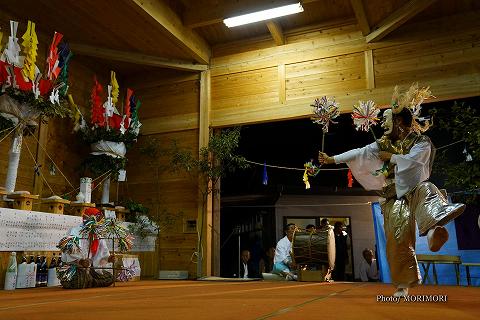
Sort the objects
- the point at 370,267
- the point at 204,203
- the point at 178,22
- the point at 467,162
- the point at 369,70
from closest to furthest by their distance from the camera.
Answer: the point at 467,162
the point at 369,70
the point at 178,22
the point at 204,203
the point at 370,267

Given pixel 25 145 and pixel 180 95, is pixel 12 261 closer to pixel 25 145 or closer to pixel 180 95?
pixel 25 145

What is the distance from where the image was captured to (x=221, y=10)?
22.5 feet

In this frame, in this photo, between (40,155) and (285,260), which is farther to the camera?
(285,260)

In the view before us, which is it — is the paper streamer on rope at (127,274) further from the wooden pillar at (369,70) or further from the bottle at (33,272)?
the wooden pillar at (369,70)

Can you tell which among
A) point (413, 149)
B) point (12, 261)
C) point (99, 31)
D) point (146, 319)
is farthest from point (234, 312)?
point (99, 31)

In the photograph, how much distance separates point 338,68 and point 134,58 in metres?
3.55

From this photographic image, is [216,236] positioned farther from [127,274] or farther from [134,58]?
[134,58]

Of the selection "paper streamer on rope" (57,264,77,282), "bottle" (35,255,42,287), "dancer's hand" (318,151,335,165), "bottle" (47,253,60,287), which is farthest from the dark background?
"dancer's hand" (318,151,335,165)

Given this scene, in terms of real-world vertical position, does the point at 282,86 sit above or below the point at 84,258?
above

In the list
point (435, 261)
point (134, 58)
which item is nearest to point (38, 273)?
point (134, 58)

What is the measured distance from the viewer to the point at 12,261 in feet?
15.7

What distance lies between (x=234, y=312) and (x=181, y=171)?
19.2 feet

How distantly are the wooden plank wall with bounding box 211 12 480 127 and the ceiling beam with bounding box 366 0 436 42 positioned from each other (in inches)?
6.8

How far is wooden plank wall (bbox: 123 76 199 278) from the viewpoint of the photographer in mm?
7547
